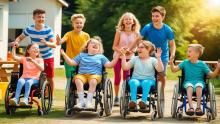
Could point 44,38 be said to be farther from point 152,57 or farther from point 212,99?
point 212,99

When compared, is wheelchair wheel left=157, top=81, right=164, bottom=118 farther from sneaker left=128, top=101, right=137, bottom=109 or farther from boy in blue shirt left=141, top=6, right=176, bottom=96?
boy in blue shirt left=141, top=6, right=176, bottom=96

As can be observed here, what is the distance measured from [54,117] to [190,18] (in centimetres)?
3579

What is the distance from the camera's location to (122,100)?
932 cm

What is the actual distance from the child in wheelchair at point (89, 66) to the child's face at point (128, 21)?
2.89 ft

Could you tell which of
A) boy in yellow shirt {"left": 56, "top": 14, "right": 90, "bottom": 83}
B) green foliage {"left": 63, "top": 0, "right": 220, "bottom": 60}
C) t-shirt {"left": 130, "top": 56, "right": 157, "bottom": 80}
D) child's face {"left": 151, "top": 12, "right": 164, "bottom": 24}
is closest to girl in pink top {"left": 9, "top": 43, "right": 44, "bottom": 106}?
boy in yellow shirt {"left": 56, "top": 14, "right": 90, "bottom": 83}

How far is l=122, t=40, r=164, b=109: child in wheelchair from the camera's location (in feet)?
30.4

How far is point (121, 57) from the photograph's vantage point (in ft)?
33.3

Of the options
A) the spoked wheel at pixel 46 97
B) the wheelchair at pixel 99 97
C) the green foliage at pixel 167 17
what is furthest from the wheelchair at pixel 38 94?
the green foliage at pixel 167 17

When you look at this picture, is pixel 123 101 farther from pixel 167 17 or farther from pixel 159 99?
pixel 167 17

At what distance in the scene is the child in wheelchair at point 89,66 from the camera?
9.38 meters

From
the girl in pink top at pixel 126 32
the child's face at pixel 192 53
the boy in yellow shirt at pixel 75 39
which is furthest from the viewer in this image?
the girl in pink top at pixel 126 32

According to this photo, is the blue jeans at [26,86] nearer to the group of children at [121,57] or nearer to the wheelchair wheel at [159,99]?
the group of children at [121,57]

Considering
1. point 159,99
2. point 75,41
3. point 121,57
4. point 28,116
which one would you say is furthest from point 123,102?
point 75,41

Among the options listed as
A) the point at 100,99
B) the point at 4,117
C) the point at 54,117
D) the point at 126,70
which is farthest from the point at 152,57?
the point at 4,117
